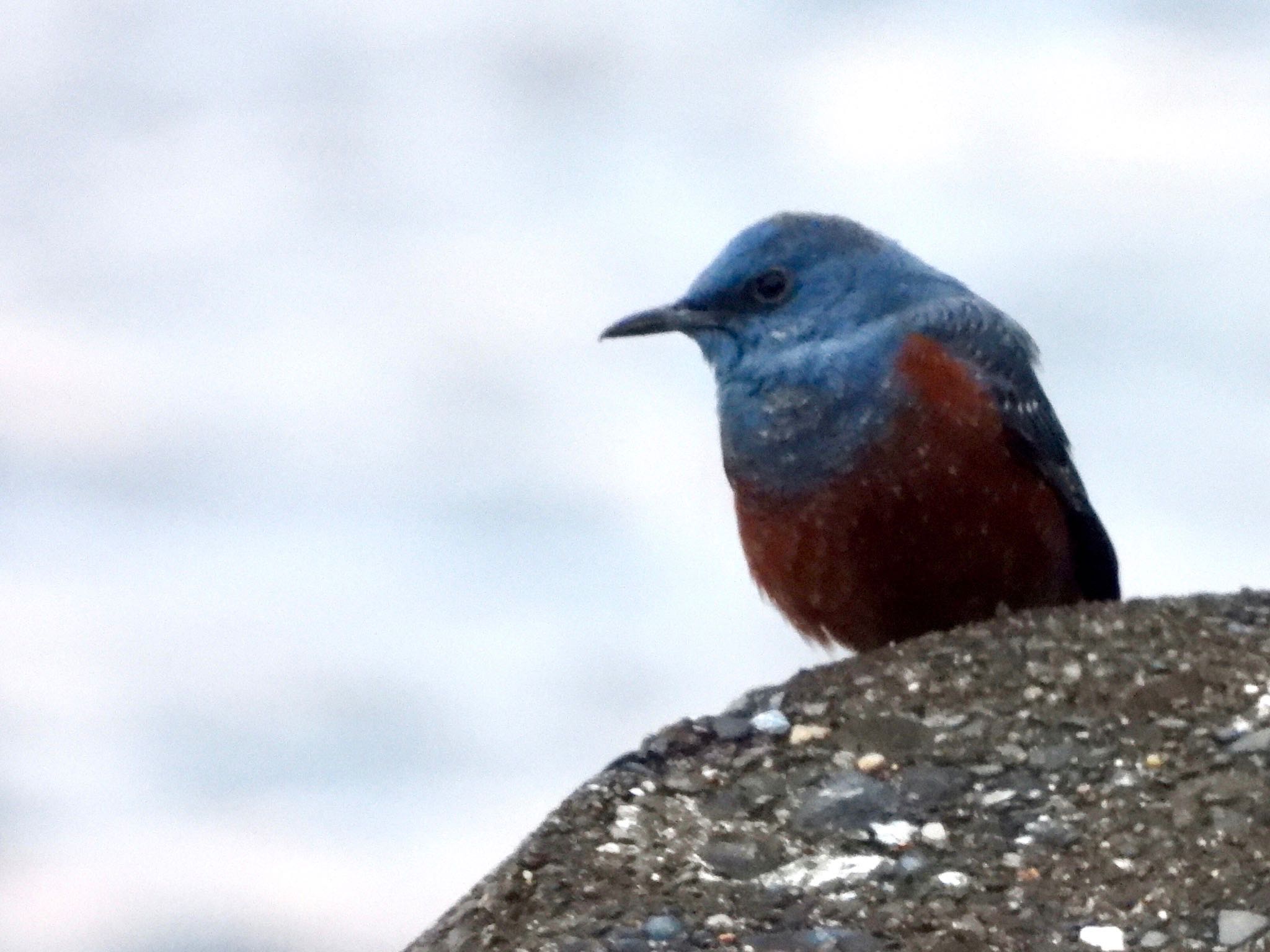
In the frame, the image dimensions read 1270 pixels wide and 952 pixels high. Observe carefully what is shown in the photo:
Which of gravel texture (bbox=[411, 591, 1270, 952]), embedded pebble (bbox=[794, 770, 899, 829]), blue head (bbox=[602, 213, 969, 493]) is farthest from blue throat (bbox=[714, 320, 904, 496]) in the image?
embedded pebble (bbox=[794, 770, 899, 829])

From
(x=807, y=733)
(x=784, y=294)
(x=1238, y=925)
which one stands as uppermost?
(x=784, y=294)

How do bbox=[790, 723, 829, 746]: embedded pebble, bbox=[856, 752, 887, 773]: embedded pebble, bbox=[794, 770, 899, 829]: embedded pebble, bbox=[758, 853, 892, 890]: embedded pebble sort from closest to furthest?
bbox=[758, 853, 892, 890]: embedded pebble → bbox=[794, 770, 899, 829]: embedded pebble → bbox=[856, 752, 887, 773]: embedded pebble → bbox=[790, 723, 829, 746]: embedded pebble

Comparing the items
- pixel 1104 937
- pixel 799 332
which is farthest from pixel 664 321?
pixel 1104 937

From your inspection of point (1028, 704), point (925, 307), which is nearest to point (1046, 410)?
point (925, 307)

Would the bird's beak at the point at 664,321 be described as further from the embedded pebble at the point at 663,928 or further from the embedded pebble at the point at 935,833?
the embedded pebble at the point at 663,928

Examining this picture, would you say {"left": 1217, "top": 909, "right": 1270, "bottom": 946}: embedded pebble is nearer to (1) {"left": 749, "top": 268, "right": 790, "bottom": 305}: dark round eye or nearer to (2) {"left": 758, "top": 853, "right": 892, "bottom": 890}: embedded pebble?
(2) {"left": 758, "top": 853, "right": 892, "bottom": 890}: embedded pebble

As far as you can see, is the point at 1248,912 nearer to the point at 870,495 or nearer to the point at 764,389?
the point at 870,495

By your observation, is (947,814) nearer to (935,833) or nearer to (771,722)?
(935,833)
